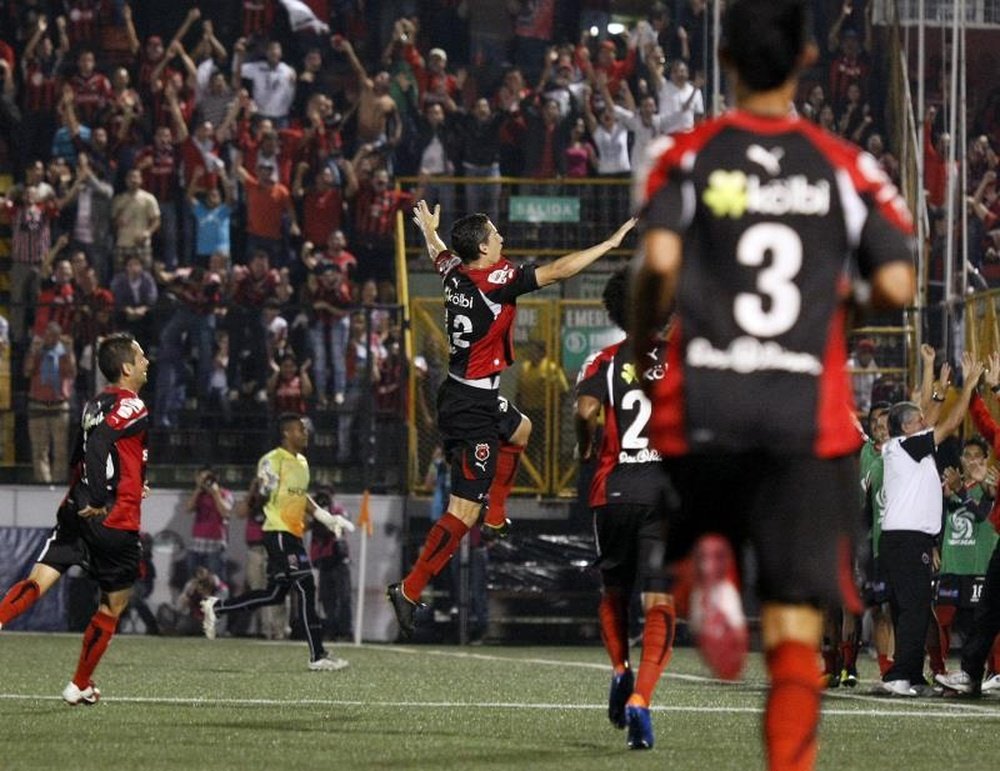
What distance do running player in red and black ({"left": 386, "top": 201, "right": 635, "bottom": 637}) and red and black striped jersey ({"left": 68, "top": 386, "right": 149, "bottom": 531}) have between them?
1.62m

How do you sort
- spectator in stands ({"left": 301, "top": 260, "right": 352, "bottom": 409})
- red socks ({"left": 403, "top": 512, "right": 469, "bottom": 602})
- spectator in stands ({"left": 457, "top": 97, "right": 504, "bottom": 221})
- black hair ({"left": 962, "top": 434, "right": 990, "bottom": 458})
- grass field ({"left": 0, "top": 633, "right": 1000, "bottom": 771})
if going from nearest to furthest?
grass field ({"left": 0, "top": 633, "right": 1000, "bottom": 771}) < red socks ({"left": 403, "top": 512, "right": 469, "bottom": 602}) < black hair ({"left": 962, "top": 434, "right": 990, "bottom": 458}) < spectator in stands ({"left": 301, "top": 260, "right": 352, "bottom": 409}) < spectator in stands ({"left": 457, "top": 97, "right": 504, "bottom": 221})

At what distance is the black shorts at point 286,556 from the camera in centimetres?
1773

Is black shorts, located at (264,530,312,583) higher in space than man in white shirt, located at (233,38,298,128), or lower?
lower

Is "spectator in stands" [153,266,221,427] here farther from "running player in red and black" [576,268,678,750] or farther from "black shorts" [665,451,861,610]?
"black shorts" [665,451,861,610]

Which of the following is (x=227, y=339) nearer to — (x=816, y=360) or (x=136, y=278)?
(x=136, y=278)

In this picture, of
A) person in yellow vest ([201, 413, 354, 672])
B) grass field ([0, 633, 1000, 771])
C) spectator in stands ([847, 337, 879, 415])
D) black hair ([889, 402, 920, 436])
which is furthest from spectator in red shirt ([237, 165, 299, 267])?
black hair ([889, 402, 920, 436])

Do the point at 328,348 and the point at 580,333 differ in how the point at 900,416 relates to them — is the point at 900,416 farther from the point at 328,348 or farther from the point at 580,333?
the point at 328,348

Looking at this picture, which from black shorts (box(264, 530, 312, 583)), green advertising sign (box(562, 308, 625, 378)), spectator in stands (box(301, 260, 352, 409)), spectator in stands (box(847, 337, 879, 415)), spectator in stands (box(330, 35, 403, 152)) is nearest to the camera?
black shorts (box(264, 530, 312, 583))

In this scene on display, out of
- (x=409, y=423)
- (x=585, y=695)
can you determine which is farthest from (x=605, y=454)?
(x=409, y=423)

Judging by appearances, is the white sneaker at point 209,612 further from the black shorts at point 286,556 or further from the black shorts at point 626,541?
the black shorts at point 626,541

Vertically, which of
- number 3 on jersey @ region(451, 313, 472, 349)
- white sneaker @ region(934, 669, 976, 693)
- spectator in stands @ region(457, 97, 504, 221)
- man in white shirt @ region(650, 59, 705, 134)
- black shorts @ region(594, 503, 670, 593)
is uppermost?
man in white shirt @ region(650, 59, 705, 134)

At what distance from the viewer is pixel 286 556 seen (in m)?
17.9

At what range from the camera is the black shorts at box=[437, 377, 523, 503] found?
1276cm

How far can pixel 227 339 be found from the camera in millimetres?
23812
